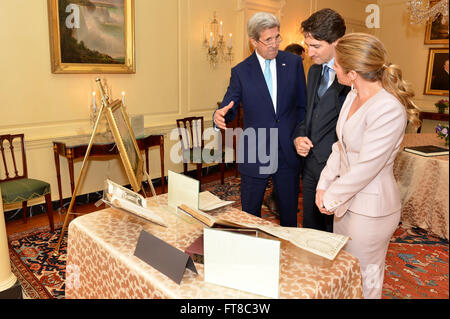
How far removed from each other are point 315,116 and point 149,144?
9.51 feet

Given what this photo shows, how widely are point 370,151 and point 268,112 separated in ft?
4.13

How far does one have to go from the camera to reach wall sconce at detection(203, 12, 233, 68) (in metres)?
5.79

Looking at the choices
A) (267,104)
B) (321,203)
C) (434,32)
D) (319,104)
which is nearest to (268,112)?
(267,104)

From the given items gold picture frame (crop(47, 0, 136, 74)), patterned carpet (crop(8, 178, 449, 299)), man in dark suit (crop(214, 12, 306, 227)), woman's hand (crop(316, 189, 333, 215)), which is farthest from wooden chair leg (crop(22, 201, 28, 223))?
woman's hand (crop(316, 189, 333, 215))

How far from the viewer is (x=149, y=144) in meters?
4.72

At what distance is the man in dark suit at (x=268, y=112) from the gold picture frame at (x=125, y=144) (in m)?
0.68

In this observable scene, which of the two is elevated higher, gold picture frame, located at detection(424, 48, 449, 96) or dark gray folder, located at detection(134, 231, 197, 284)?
gold picture frame, located at detection(424, 48, 449, 96)

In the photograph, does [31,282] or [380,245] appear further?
[31,282]

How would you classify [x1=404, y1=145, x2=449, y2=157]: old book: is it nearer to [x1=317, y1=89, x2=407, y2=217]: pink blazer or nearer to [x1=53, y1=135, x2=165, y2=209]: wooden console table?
[x1=317, y1=89, x2=407, y2=217]: pink blazer

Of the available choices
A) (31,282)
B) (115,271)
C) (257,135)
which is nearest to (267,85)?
(257,135)

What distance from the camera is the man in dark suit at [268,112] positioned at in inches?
100

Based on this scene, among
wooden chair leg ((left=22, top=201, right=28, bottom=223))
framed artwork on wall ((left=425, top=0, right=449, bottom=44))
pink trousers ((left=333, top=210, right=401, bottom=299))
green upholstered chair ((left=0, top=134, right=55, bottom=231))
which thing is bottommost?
wooden chair leg ((left=22, top=201, right=28, bottom=223))

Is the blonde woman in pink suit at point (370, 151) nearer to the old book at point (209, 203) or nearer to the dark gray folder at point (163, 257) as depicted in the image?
the old book at point (209, 203)
